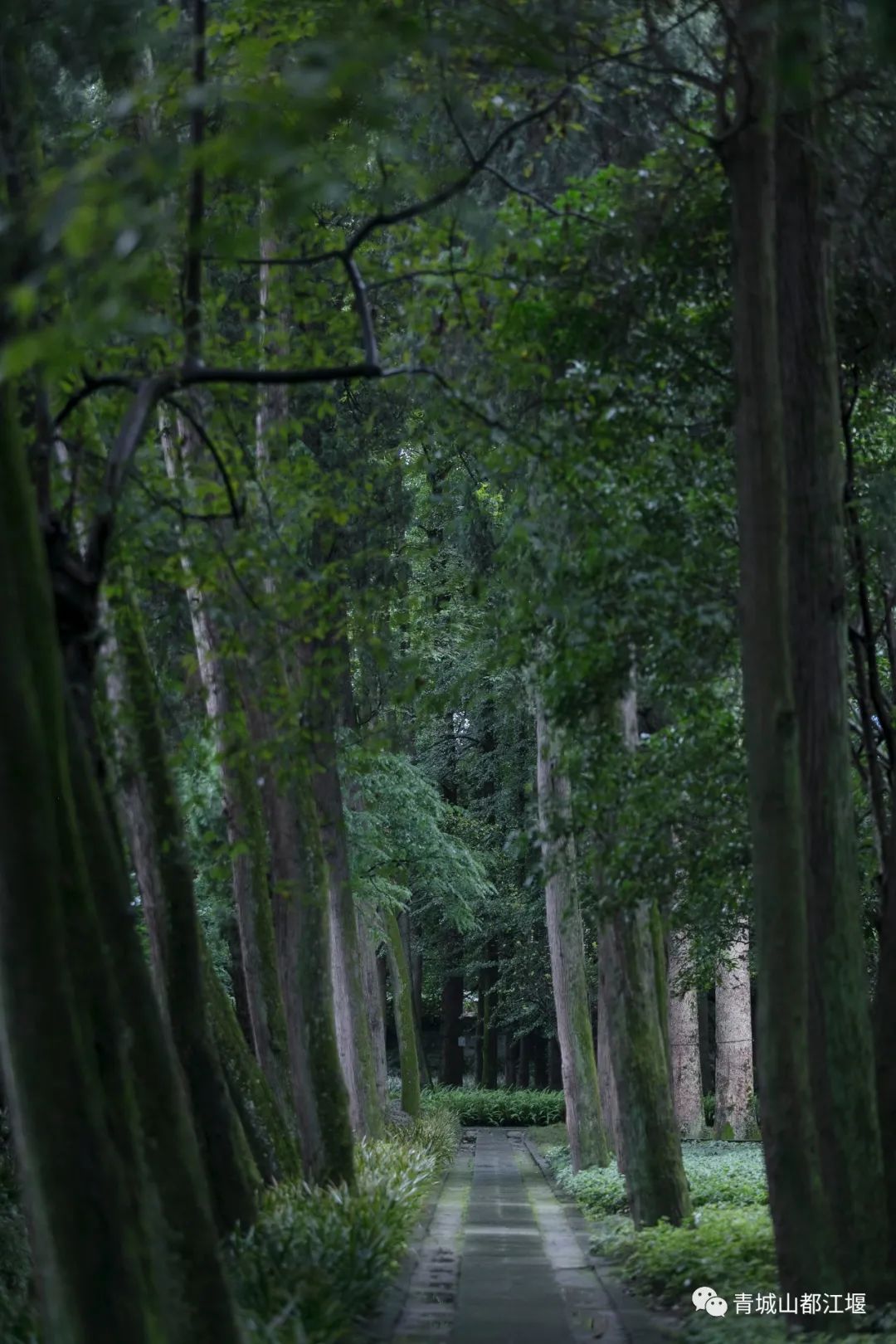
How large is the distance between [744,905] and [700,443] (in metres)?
4.64

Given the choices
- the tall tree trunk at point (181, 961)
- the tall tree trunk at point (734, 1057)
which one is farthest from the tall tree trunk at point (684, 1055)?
the tall tree trunk at point (181, 961)

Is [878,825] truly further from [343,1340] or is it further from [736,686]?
[343,1340]

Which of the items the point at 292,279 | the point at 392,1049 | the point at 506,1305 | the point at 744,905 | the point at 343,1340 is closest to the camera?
the point at 343,1340

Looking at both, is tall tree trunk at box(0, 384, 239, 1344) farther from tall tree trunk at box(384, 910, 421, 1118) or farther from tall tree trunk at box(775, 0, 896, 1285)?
tall tree trunk at box(384, 910, 421, 1118)

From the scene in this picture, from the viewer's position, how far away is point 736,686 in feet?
41.1

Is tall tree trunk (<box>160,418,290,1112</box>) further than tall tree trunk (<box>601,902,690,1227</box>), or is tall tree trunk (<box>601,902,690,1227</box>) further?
tall tree trunk (<box>601,902,690,1227</box>)

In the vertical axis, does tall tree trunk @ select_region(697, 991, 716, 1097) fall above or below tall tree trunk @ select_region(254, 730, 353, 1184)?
below

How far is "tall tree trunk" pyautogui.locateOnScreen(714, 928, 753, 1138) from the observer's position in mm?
29562

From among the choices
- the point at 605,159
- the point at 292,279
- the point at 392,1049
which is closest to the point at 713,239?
the point at 605,159

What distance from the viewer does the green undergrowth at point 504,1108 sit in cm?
4491

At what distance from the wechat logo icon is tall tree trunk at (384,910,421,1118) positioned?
21.8 meters

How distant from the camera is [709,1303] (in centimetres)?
980

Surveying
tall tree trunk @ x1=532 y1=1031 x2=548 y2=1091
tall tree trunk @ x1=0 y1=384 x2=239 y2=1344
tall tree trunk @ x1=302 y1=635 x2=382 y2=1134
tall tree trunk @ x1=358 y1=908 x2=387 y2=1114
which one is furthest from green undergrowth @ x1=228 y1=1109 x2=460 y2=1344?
tall tree trunk @ x1=532 y1=1031 x2=548 y2=1091

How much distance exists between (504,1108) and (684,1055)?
58.1 ft
